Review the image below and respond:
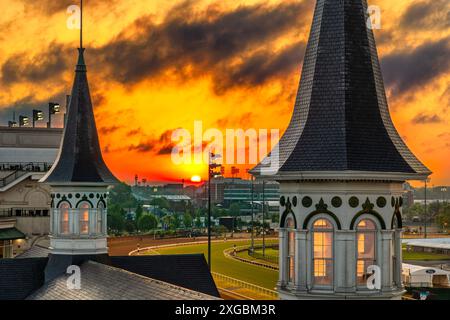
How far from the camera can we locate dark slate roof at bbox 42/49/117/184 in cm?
4659

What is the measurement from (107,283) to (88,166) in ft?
53.9

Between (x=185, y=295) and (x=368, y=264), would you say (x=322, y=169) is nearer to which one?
(x=368, y=264)

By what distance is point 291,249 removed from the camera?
23141mm

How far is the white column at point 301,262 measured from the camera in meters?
22.4

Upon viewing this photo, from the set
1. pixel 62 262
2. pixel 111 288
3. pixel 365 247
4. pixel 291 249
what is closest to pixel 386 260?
pixel 365 247

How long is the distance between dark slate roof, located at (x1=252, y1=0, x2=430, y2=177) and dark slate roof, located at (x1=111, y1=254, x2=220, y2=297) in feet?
75.4

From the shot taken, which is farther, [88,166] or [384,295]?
[88,166]

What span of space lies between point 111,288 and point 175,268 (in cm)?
1714

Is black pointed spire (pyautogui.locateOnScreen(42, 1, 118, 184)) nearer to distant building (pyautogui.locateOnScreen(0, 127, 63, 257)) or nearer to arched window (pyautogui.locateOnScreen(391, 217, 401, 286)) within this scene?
arched window (pyautogui.locateOnScreen(391, 217, 401, 286))

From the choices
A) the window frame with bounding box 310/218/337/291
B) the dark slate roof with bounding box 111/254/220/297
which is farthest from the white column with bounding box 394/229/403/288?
the dark slate roof with bounding box 111/254/220/297

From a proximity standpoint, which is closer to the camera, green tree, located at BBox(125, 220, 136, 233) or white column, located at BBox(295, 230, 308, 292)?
white column, located at BBox(295, 230, 308, 292)

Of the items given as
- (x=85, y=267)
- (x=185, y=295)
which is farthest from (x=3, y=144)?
(x=185, y=295)

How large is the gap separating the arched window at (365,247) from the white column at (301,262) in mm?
1457

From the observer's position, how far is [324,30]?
23.8m
